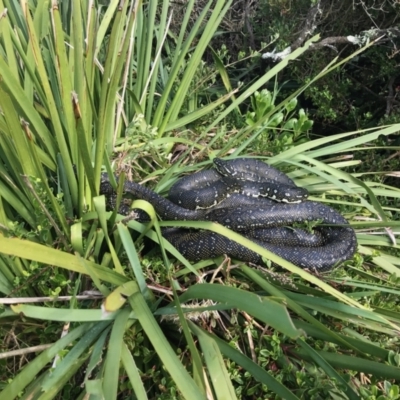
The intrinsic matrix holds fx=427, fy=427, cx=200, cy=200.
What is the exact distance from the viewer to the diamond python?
1839 mm

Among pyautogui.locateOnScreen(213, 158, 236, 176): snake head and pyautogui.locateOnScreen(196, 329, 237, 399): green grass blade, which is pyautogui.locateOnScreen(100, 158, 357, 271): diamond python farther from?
pyautogui.locateOnScreen(196, 329, 237, 399): green grass blade

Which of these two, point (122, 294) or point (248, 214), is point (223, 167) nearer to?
point (248, 214)

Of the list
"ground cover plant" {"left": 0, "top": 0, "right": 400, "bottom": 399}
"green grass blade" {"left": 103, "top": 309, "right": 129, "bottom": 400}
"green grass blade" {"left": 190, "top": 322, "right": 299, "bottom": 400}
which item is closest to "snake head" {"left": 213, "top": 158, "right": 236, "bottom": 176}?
"ground cover plant" {"left": 0, "top": 0, "right": 400, "bottom": 399}

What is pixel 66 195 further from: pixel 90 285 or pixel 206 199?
pixel 206 199

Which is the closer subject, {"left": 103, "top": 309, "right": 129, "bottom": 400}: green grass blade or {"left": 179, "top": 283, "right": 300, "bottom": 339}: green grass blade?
{"left": 179, "top": 283, "right": 300, "bottom": 339}: green grass blade

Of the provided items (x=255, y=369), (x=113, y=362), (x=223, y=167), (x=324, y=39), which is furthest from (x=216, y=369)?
(x=324, y=39)

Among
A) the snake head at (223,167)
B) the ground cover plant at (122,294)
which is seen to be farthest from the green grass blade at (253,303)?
the snake head at (223,167)

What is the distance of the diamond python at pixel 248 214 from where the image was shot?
1839 mm

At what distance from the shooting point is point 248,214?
1956 millimetres

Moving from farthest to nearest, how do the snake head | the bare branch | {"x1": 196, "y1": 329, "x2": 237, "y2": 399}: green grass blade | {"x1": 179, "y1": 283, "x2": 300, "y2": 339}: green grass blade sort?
the bare branch, the snake head, {"x1": 196, "y1": 329, "x2": 237, "y2": 399}: green grass blade, {"x1": 179, "y1": 283, "x2": 300, "y2": 339}: green grass blade

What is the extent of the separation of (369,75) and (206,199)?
244 centimetres

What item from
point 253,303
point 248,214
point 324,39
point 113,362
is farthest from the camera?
point 324,39

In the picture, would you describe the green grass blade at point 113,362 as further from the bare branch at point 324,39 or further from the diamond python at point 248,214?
the bare branch at point 324,39

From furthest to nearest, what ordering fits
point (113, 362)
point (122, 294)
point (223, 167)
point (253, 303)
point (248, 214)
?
1. point (223, 167)
2. point (248, 214)
3. point (122, 294)
4. point (113, 362)
5. point (253, 303)
